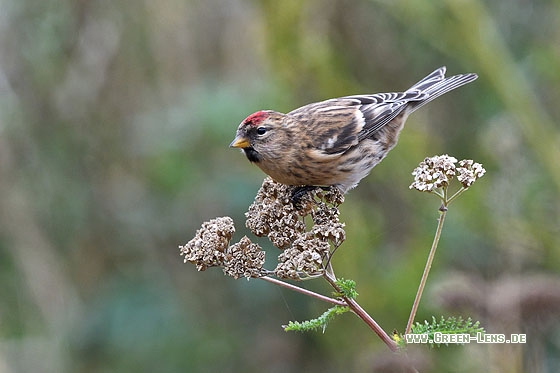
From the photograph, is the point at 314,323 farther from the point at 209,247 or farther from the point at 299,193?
the point at 299,193

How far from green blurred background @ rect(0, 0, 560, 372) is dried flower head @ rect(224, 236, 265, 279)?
241 cm

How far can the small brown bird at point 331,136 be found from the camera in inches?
139

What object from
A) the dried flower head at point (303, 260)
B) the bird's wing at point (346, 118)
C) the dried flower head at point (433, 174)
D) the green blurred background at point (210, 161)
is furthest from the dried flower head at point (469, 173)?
the green blurred background at point (210, 161)

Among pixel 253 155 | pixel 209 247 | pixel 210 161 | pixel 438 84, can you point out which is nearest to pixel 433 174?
pixel 209 247

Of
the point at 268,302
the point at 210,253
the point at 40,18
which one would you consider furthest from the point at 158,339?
the point at 210,253

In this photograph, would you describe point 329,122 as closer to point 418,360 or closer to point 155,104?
point 418,360

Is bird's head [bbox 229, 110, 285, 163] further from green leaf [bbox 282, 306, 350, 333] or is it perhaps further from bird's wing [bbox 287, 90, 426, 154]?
green leaf [bbox 282, 306, 350, 333]

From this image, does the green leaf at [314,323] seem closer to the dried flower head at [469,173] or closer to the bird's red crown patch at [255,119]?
the dried flower head at [469,173]

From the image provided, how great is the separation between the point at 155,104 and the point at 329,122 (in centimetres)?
349

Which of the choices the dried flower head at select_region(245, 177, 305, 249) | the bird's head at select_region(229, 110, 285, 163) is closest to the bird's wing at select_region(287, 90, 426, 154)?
the bird's head at select_region(229, 110, 285, 163)

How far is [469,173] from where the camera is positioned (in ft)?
7.89

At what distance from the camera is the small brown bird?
3541 mm

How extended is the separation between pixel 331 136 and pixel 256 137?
39 cm

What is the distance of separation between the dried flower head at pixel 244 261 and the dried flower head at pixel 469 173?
677mm
